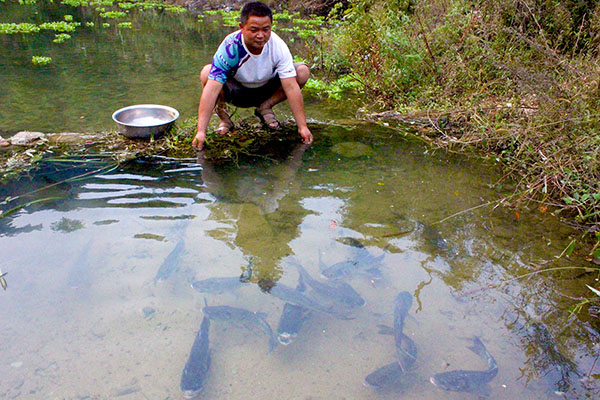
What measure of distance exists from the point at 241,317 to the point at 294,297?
1.18 feet

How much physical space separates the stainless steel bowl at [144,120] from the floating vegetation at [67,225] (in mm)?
1394

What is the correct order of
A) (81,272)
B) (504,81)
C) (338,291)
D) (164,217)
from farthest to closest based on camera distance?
(504,81) → (164,217) → (81,272) → (338,291)

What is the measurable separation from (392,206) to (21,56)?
10.3 metres

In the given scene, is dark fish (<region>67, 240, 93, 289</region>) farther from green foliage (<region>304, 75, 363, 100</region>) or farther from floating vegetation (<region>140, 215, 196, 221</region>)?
green foliage (<region>304, 75, 363, 100</region>)

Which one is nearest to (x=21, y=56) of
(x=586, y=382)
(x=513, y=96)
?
(x=513, y=96)

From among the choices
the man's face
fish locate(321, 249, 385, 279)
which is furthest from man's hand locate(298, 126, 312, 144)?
fish locate(321, 249, 385, 279)

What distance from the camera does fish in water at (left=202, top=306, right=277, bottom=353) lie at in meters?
2.35

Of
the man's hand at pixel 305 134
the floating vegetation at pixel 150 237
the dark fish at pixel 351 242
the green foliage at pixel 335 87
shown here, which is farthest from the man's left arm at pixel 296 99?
the green foliage at pixel 335 87

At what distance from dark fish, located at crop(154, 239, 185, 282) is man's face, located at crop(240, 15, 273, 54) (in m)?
2.19

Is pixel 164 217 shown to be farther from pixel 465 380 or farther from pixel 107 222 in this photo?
pixel 465 380

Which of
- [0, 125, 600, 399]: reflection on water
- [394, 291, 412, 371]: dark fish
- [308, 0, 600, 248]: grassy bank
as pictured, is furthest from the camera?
[308, 0, 600, 248]: grassy bank

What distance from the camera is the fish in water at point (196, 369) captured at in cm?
199

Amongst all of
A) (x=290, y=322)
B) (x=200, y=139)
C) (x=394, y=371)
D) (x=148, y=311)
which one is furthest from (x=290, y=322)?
(x=200, y=139)

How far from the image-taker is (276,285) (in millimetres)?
2688
